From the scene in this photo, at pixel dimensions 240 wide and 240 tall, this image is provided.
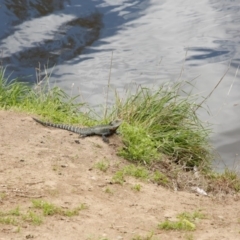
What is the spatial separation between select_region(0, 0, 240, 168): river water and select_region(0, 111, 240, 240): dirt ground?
4943 mm

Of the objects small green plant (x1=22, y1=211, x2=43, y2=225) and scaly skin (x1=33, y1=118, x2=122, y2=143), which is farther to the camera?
scaly skin (x1=33, y1=118, x2=122, y2=143)

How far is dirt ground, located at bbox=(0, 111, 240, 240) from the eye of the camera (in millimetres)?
4277

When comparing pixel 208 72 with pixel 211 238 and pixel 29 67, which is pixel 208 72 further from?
pixel 211 238

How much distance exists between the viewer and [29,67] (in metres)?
12.4

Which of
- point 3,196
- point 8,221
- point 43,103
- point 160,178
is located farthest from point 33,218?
point 43,103

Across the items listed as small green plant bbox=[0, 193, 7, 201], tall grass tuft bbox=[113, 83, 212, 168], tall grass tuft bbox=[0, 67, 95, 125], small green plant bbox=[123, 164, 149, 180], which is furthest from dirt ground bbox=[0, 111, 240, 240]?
tall grass tuft bbox=[0, 67, 95, 125]

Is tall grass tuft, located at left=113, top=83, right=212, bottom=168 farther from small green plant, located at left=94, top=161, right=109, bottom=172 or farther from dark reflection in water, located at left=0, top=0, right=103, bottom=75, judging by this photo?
dark reflection in water, located at left=0, top=0, right=103, bottom=75

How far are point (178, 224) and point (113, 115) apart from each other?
3.14 metres

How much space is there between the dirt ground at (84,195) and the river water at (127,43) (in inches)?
195

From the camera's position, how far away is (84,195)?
5.00 metres

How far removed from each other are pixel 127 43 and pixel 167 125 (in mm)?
6187

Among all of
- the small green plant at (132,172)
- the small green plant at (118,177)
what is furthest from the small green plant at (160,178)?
the small green plant at (118,177)

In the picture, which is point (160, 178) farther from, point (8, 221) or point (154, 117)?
point (8, 221)

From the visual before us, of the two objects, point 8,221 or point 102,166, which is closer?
point 8,221
